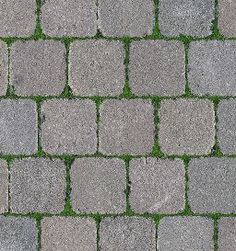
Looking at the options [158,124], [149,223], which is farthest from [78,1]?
[149,223]

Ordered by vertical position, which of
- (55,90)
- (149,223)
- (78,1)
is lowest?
(149,223)

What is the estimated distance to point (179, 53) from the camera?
2.04 metres

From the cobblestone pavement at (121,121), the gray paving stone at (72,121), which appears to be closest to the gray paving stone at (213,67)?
the cobblestone pavement at (121,121)

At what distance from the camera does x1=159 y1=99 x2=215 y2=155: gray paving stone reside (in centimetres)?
204

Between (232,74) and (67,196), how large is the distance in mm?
792

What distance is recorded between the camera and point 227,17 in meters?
2.04

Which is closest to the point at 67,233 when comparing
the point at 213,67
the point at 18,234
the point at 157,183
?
the point at 18,234

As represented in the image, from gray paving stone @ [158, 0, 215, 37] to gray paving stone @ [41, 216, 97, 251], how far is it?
804 mm

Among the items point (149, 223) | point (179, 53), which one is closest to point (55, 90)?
point (179, 53)

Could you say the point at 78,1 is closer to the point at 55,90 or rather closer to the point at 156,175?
the point at 55,90

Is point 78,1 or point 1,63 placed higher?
point 78,1

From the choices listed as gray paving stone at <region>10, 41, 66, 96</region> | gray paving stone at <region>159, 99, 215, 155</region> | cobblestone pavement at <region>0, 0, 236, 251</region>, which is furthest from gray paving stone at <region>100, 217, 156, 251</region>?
gray paving stone at <region>10, 41, 66, 96</region>

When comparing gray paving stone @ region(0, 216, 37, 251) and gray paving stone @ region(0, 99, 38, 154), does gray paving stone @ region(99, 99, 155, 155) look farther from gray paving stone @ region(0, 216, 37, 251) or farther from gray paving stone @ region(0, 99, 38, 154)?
gray paving stone @ region(0, 216, 37, 251)

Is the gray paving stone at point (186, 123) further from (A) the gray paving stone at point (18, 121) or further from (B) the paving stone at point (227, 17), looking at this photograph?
(A) the gray paving stone at point (18, 121)
